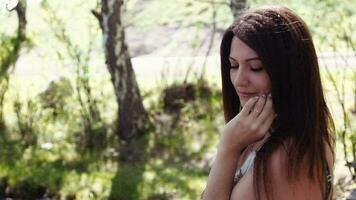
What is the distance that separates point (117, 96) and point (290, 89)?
5309mm

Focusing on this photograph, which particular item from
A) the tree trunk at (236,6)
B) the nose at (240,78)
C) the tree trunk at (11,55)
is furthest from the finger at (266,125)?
the tree trunk at (11,55)

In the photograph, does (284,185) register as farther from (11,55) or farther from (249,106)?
(11,55)

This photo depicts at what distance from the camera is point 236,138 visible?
138cm

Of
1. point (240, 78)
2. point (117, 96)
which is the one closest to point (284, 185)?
point (240, 78)

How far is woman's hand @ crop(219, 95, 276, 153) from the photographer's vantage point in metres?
1.37

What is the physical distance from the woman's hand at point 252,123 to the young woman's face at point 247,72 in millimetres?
30

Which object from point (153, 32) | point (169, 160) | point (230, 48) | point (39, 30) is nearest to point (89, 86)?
point (39, 30)

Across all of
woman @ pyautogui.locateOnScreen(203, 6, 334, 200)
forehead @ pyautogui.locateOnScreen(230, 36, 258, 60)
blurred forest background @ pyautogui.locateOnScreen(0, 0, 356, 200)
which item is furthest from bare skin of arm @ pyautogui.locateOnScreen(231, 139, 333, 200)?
blurred forest background @ pyautogui.locateOnScreen(0, 0, 356, 200)

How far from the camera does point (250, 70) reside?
54.7 inches

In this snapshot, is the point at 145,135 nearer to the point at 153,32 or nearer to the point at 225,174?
the point at 153,32

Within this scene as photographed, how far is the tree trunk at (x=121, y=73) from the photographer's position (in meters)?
6.19

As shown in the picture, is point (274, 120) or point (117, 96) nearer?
point (274, 120)

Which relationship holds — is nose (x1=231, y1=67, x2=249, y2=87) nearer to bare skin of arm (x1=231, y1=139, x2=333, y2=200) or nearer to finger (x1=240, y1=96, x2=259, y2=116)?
finger (x1=240, y1=96, x2=259, y2=116)

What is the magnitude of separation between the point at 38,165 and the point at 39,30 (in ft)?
4.89
